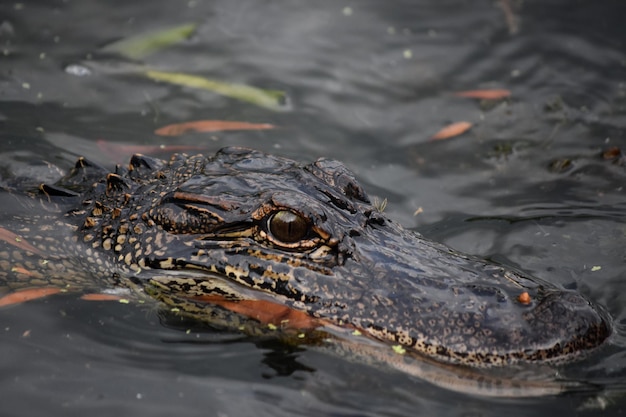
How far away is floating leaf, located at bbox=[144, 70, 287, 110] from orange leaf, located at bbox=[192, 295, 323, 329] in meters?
3.37

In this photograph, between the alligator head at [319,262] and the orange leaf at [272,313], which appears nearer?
the alligator head at [319,262]

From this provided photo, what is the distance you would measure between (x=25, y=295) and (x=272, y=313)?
5.26ft

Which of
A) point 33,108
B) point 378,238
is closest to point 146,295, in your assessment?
point 378,238

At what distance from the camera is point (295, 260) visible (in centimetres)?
Result: 446

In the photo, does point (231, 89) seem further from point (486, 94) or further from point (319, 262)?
point (319, 262)

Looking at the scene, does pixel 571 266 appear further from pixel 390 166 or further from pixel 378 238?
pixel 390 166

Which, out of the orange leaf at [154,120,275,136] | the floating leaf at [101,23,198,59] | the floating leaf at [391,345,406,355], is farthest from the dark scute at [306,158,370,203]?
the floating leaf at [101,23,198,59]

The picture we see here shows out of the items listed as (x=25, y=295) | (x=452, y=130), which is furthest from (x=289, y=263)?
(x=452, y=130)

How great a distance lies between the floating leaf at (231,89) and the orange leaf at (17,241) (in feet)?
10.4

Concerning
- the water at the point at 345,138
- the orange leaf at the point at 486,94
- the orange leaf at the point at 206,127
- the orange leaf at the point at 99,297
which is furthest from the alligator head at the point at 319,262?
the orange leaf at the point at 486,94

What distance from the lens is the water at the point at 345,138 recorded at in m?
4.14

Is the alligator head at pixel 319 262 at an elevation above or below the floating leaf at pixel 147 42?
below

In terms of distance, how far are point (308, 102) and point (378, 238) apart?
3.33 meters

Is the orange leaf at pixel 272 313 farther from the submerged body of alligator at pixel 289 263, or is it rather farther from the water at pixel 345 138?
the water at pixel 345 138
